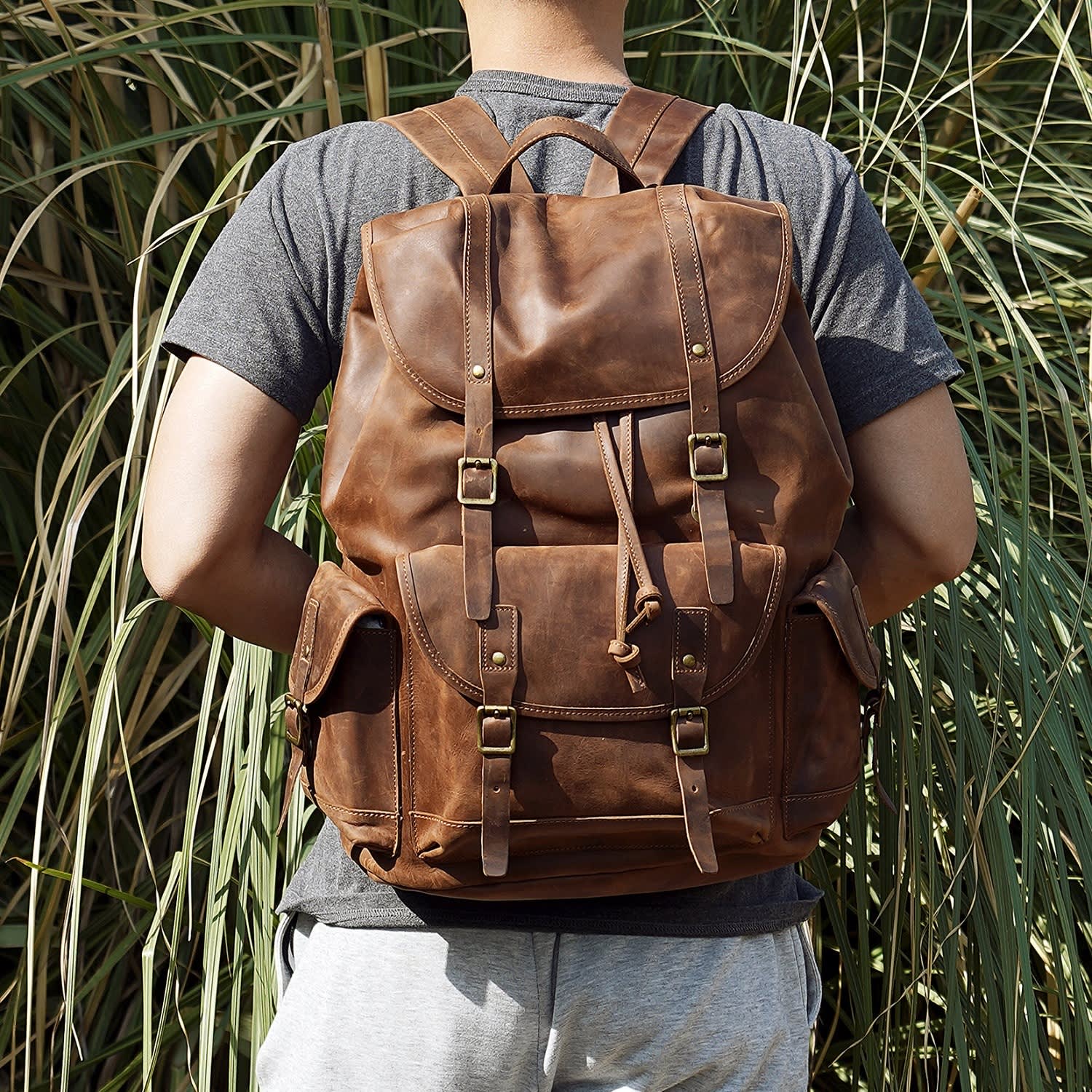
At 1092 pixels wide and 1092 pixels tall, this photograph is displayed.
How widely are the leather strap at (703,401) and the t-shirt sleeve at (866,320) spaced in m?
0.14

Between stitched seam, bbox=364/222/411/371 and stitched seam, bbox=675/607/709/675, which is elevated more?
stitched seam, bbox=364/222/411/371

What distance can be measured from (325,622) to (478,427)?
0.16 metres

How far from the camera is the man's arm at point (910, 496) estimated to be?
3.03 feet

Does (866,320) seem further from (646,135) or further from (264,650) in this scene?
(264,650)

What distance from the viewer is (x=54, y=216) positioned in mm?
1676

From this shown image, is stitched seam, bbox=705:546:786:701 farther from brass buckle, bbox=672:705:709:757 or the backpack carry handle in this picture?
the backpack carry handle

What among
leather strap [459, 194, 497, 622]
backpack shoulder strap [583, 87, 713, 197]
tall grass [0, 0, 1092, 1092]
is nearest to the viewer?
leather strap [459, 194, 497, 622]

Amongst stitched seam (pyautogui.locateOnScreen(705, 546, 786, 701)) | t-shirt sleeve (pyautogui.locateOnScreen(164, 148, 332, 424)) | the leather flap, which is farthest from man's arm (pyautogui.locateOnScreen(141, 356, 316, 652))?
stitched seam (pyautogui.locateOnScreen(705, 546, 786, 701))

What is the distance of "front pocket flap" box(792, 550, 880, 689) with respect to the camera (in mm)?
819

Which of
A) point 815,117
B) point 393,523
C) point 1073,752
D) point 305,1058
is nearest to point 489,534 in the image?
point 393,523

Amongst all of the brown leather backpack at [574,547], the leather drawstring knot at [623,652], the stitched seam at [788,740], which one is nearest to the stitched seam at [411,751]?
the brown leather backpack at [574,547]

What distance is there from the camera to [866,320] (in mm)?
913

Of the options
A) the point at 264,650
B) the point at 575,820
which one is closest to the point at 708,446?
the point at 575,820

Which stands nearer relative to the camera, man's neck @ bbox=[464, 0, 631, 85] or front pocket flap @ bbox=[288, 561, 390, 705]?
front pocket flap @ bbox=[288, 561, 390, 705]
